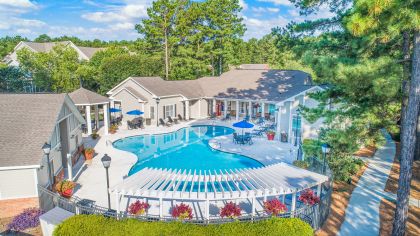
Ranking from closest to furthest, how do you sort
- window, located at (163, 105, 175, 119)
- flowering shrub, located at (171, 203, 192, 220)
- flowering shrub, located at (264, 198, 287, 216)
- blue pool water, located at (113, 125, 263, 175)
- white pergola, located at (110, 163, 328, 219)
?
flowering shrub, located at (171, 203, 192, 220) < flowering shrub, located at (264, 198, 287, 216) < white pergola, located at (110, 163, 328, 219) < blue pool water, located at (113, 125, 263, 175) < window, located at (163, 105, 175, 119)

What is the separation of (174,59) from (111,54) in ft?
32.4

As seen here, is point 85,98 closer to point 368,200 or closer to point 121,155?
point 121,155

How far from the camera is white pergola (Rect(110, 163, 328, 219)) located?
11.4 meters

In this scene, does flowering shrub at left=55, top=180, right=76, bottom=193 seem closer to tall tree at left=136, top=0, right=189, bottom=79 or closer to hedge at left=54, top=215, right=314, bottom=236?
hedge at left=54, top=215, right=314, bottom=236

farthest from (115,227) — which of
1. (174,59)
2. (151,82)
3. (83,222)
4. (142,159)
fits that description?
(174,59)

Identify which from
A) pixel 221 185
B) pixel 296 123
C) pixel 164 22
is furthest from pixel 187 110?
pixel 221 185

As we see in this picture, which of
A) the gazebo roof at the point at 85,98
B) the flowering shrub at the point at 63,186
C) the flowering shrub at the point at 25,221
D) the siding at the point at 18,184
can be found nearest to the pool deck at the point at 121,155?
the flowering shrub at the point at 63,186

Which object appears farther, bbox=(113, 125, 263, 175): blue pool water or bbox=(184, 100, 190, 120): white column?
bbox=(184, 100, 190, 120): white column

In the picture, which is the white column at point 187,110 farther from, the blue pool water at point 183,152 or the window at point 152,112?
the window at point 152,112

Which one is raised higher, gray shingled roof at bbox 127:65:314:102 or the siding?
gray shingled roof at bbox 127:65:314:102

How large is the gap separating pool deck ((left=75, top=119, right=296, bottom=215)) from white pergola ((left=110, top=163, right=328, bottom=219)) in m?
1.99

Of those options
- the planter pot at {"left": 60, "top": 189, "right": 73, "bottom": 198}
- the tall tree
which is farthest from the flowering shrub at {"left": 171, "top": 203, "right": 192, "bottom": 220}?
the tall tree

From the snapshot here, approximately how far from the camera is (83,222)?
364 inches

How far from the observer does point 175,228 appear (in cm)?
903
